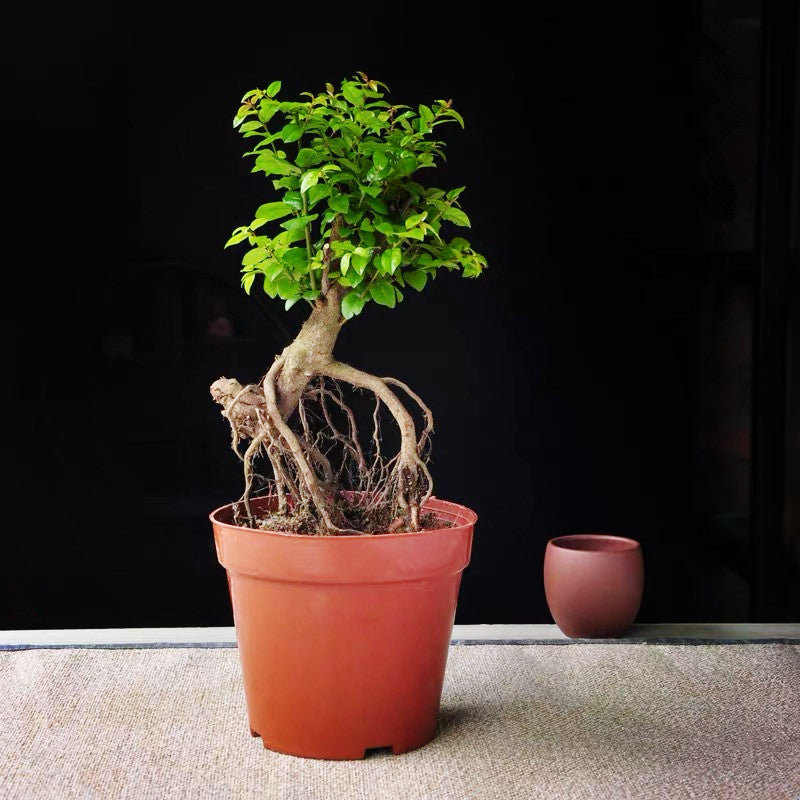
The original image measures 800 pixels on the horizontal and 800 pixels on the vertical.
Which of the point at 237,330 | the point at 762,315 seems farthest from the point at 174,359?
the point at 762,315

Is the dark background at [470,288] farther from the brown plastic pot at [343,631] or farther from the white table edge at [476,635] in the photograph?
the brown plastic pot at [343,631]

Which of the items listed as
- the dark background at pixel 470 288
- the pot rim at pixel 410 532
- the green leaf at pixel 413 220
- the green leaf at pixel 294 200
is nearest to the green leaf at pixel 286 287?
the green leaf at pixel 294 200

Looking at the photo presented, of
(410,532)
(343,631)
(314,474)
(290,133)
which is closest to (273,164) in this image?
(290,133)

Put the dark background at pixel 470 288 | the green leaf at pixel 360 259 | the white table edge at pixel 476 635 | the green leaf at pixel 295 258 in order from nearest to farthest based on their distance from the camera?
the green leaf at pixel 360 259 → the green leaf at pixel 295 258 → the white table edge at pixel 476 635 → the dark background at pixel 470 288

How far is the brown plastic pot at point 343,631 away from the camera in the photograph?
1322 millimetres

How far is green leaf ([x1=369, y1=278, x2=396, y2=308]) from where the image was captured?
53.8 inches

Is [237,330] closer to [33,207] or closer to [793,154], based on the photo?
[33,207]

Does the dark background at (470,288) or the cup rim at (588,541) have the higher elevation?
the dark background at (470,288)

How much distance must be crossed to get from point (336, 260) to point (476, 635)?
0.91 metres

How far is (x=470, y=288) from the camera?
211 centimetres

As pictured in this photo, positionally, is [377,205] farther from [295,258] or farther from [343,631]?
[343,631]

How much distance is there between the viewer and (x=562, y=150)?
2088 mm

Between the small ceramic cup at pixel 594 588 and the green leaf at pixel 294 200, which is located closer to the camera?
the green leaf at pixel 294 200

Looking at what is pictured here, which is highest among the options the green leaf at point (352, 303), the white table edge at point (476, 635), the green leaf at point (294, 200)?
the green leaf at point (294, 200)
